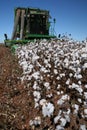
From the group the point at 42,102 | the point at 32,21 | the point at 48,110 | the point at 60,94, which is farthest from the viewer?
the point at 32,21

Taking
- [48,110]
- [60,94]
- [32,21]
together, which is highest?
[32,21]

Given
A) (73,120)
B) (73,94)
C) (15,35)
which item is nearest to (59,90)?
(73,94)

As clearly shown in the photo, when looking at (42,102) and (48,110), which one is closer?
(48,110)

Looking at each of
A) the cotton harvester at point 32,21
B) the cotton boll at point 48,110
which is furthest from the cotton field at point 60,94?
the cotton harvester at point 32,21

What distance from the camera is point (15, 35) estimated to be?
23.2 metres

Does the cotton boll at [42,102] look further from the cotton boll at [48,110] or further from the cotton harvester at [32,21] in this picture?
the cotton harvester at [32,21]

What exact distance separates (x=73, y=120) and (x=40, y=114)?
80cm

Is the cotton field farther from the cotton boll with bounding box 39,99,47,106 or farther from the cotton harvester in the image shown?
the cotton harvester

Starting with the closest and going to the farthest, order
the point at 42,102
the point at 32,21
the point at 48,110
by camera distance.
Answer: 1. the point at 48,110
2. the point at 42,102
3. the point at 32,21

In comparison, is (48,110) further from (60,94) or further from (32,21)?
(32,21)

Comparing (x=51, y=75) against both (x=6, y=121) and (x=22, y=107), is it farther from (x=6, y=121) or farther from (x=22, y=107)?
(x=6, y=121)

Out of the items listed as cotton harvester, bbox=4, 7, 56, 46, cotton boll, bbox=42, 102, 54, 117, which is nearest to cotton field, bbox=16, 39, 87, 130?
cotton boll, bbox=42, 102, 54, 117

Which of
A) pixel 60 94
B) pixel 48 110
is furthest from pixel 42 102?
pixel 60 94

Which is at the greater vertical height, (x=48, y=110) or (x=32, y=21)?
(x=32, y=21)
